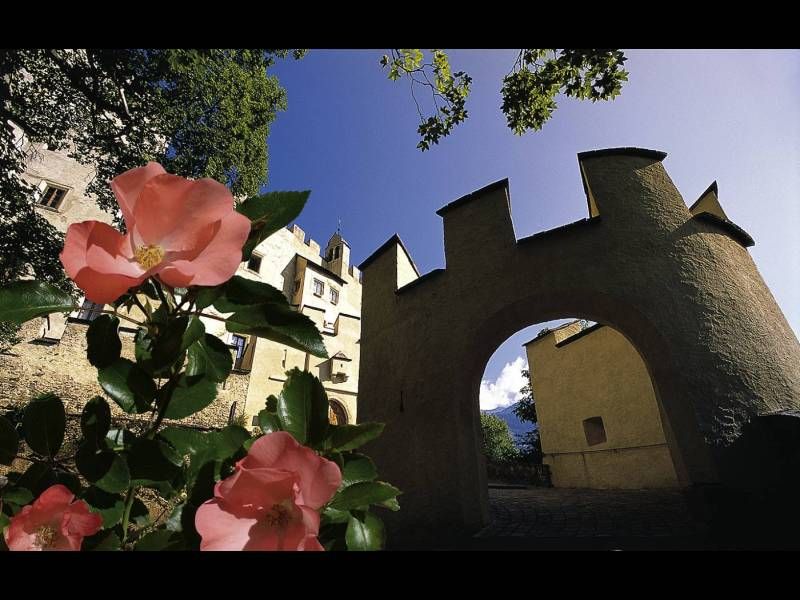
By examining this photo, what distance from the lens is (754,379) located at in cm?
417

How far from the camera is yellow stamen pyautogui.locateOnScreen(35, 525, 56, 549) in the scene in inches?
22.2

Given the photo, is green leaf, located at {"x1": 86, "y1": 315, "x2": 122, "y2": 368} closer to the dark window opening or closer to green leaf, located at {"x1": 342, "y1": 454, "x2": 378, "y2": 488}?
green leaf, located at {"x1": 342, "y1": 454, "x2": 378, "y2": 488}

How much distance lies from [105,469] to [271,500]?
0.33 m

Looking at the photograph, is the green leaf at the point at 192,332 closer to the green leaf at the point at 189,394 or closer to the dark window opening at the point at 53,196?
the green leaf at the point at 189,394

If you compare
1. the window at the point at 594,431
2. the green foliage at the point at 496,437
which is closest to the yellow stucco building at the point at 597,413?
the window at the point at 594,431

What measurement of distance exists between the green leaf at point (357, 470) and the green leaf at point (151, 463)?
32cm

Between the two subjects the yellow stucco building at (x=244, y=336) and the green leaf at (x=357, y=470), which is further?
the yellow stucco building at (x=244, y=336)

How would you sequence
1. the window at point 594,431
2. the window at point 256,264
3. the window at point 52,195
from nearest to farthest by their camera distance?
the window at point 594,431 < the window at point 52,195 < the window at point 256,264

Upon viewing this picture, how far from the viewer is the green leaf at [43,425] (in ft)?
2.35

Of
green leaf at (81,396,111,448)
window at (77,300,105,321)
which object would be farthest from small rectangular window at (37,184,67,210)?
green leaf at (81,396,111,448)

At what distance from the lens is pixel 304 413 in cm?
72

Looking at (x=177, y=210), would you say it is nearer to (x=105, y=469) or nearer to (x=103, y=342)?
(x=103, y=342)

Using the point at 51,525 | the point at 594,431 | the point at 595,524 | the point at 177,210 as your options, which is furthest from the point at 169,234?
the point at 594,431
